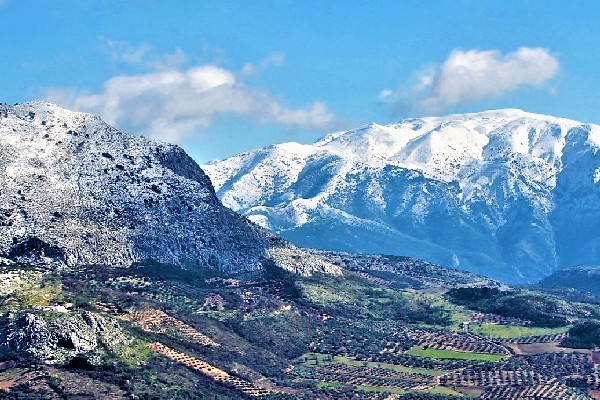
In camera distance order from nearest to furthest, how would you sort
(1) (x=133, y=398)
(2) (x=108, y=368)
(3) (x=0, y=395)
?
(3) (x=0, y=395) < (1) (x=133, y=398) < (2) (x=108, y=368)

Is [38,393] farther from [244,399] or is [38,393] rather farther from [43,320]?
[244,399]

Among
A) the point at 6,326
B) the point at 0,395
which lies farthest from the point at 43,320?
the point at 0,395

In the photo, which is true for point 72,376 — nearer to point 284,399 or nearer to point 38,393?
point 38,393

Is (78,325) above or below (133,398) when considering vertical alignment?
above

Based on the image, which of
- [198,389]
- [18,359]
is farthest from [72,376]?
[198,389]

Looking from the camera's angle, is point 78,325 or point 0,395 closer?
point 0,395

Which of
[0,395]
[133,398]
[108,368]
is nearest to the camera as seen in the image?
[0,395]
